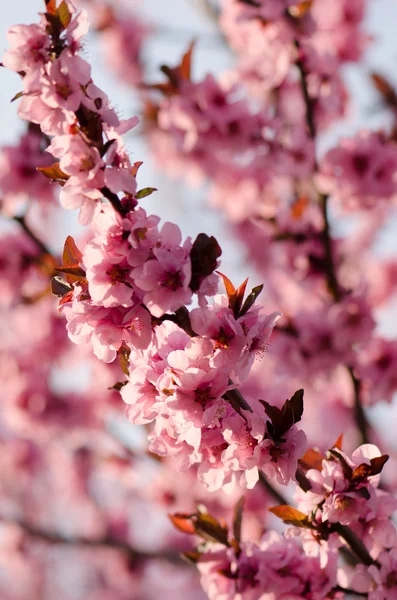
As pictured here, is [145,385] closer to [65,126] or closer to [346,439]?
[65,126]

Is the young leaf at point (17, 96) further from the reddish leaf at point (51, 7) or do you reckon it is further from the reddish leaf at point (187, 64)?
the reddish leaf at point (187, 64)

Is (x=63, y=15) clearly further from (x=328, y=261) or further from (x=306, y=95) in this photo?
(x=328, y=261)

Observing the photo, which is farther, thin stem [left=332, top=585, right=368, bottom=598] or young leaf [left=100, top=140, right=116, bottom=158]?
thin stem [left=332, top=585, right=368, bottom=598]

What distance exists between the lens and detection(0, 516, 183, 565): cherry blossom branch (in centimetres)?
314

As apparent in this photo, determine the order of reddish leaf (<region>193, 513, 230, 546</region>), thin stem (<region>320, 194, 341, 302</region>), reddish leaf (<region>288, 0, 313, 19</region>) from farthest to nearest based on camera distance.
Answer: thin stem (<region>320, 194, 341, 302</region>) < reddish leaf (<region>288, 0, 313, 19</region>) < reddish leaf (<region>193, 513, 230, 546</region>)

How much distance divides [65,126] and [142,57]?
3.92m

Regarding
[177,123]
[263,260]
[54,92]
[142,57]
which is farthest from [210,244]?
[142,57]

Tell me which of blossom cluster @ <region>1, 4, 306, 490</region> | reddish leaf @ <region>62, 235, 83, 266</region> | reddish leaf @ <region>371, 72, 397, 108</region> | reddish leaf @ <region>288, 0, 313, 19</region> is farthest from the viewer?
reddish leaf @ <region>371, 72, 397, 108</region>

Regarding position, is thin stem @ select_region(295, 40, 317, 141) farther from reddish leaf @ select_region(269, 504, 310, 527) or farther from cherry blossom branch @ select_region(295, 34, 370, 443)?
reddish leaf @ select_region(269, 504, 310, 527)

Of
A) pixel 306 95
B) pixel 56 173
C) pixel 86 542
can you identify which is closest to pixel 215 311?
pixel 56 173

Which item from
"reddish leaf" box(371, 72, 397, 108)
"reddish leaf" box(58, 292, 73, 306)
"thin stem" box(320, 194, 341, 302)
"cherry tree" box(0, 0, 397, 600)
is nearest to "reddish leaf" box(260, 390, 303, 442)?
"cherry tree" box(0, 0, 397, 600)

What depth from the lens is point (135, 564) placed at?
4242 mm

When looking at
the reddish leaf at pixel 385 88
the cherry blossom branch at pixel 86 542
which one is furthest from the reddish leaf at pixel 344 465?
the reddish leaf at pixel 385 88

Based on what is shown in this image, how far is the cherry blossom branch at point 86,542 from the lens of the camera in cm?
314
